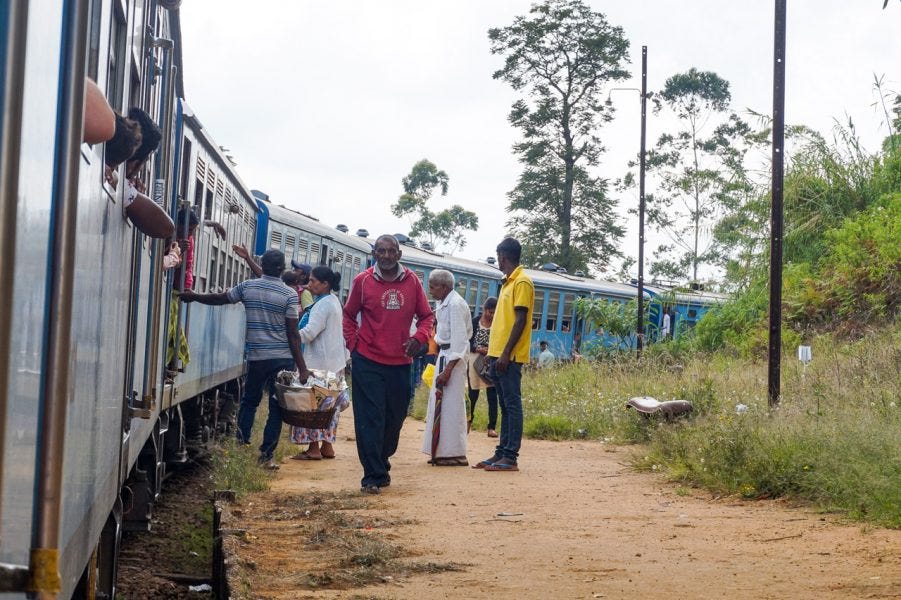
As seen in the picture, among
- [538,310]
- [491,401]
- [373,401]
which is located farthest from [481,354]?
[538,310]

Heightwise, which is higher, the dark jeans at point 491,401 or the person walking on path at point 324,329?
the person walking on path at point 324,329

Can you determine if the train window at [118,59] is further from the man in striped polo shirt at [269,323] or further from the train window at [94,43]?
the man in striped polo shirt at [269,323]

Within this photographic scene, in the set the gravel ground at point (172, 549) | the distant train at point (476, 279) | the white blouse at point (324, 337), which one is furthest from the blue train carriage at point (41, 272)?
the distant train at point (476, 279)

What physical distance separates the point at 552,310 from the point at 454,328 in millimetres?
19995

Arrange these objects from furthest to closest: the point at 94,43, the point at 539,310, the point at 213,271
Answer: the point at 539,310, the point at 213,271, the point at 94,43

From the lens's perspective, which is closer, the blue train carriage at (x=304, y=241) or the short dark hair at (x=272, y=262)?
the short dark hair at (x=272, y=262)

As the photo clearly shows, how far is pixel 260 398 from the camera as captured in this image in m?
9.75

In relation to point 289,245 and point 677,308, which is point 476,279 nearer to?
point 677,308

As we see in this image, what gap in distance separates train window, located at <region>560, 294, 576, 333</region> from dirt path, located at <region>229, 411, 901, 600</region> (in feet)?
66.9

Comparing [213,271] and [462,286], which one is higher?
[462,286]

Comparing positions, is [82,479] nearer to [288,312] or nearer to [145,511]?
[145,511]

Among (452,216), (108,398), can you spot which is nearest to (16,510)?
(108,398)

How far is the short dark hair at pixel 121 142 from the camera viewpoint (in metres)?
3.05

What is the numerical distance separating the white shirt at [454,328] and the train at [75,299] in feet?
8.23
